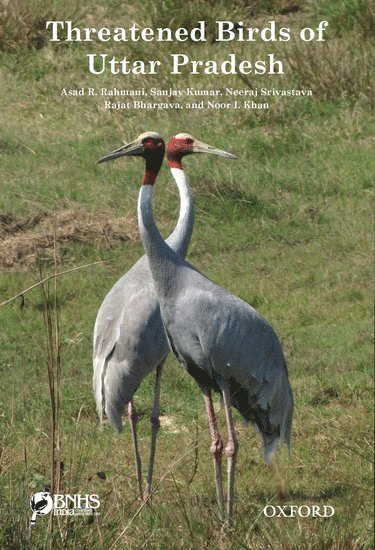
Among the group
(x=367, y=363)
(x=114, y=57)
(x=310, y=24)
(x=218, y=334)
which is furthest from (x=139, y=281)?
(x=310, y=24)

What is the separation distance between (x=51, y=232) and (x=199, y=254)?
3.64 ft

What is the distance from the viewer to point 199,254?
34.0 feet

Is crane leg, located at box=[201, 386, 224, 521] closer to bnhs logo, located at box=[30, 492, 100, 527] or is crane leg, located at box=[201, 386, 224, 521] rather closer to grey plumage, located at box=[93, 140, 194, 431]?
grey plumage, located at box=[93, 140, 194, 431]

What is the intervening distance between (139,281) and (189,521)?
7.38ft

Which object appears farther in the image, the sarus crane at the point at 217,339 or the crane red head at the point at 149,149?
the crane red head at the point at 149,149

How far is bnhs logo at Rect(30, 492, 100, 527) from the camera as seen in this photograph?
5008 mm

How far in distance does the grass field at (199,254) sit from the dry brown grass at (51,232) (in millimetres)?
18

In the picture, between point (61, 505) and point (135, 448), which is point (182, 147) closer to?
point (135, 448)

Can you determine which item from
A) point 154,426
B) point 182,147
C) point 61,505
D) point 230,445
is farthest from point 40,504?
point 182,147

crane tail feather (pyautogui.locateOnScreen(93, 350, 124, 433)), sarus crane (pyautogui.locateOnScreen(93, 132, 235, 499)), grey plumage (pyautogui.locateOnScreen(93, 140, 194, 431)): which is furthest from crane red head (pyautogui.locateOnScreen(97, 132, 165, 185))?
crane tail feather (pyautogui.locateOnScreen(93, 350, 124, 433))

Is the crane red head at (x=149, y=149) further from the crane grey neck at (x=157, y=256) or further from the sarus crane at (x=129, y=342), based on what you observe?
the crane grey neck at (x=157, y=256)

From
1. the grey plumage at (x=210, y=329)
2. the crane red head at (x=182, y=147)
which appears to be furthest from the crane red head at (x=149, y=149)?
the crane red head at (x=182, y=147)

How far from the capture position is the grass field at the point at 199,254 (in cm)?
566

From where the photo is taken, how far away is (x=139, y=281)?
23.1 ft
